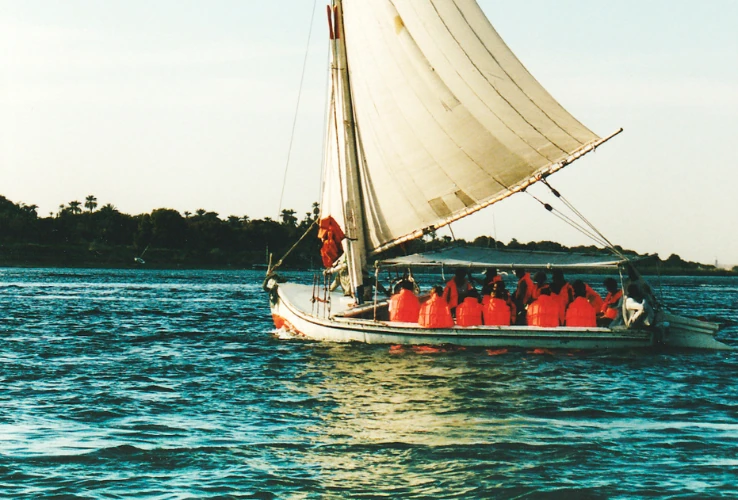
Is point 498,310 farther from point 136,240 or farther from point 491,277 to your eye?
point 136,240

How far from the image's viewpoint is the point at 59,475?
1277 cm

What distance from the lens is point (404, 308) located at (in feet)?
87.1

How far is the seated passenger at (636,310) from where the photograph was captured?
2362cm

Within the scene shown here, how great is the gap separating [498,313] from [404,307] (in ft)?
9.37

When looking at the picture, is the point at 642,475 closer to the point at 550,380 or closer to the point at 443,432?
the point at 443,432

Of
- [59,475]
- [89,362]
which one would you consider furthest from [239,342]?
[59,475]

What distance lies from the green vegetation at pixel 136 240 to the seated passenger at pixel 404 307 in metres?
Answer: 119

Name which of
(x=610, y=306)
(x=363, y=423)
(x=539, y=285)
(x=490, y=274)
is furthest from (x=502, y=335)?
(x=363, y=423)

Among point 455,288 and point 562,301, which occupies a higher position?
point 455,288

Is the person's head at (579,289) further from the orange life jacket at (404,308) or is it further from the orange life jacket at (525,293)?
the orange life jacket at (404,308)

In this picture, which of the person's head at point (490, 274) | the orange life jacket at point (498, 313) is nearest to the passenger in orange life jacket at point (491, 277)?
the person's head at point (490, 274)

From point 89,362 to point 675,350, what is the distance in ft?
50.4

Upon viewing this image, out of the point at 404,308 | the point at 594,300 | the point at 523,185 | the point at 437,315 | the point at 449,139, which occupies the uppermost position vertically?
the point at 449,139

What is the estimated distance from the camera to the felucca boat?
2519 centimetres
